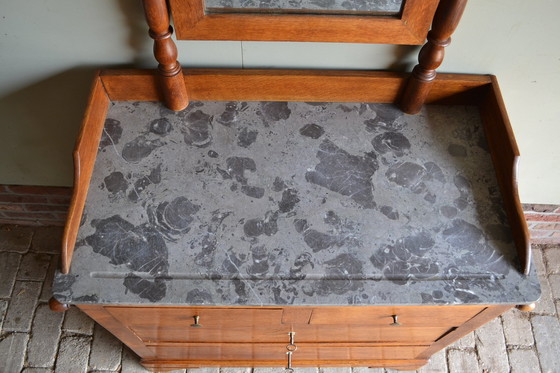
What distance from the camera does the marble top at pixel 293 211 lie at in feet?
3.63

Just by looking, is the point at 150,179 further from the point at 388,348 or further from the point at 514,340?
the point at 514,340

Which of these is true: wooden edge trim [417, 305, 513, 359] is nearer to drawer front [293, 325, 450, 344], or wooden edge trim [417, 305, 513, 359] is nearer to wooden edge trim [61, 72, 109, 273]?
drawer front [293, 325, 450, 344]

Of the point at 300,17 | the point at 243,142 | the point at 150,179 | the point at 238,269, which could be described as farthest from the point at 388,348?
the point at 300,17

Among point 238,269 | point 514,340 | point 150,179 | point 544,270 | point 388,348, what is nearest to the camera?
point 238,269

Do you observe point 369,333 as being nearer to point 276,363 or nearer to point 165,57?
point 276,363

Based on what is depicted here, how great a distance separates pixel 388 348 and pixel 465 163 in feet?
2.27

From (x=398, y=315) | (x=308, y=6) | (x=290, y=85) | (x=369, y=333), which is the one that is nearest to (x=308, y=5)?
(x=308, y=6)

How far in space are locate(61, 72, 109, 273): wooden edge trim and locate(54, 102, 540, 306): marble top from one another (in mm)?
22

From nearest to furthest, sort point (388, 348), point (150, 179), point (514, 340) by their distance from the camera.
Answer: point (150, 179) → point (388, 348) → point (514, 340)

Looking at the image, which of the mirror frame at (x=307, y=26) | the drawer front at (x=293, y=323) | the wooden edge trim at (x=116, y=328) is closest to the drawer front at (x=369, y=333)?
the drawer front at (x=293, y=323)

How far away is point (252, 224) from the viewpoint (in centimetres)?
118

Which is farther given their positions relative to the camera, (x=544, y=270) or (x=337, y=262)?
(x=544, y=270)

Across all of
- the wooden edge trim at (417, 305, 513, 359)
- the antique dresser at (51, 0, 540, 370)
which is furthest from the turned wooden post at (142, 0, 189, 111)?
the wooden edge trim at (417, 305, 513, 359)

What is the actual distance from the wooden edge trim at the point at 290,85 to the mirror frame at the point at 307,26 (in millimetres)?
112
